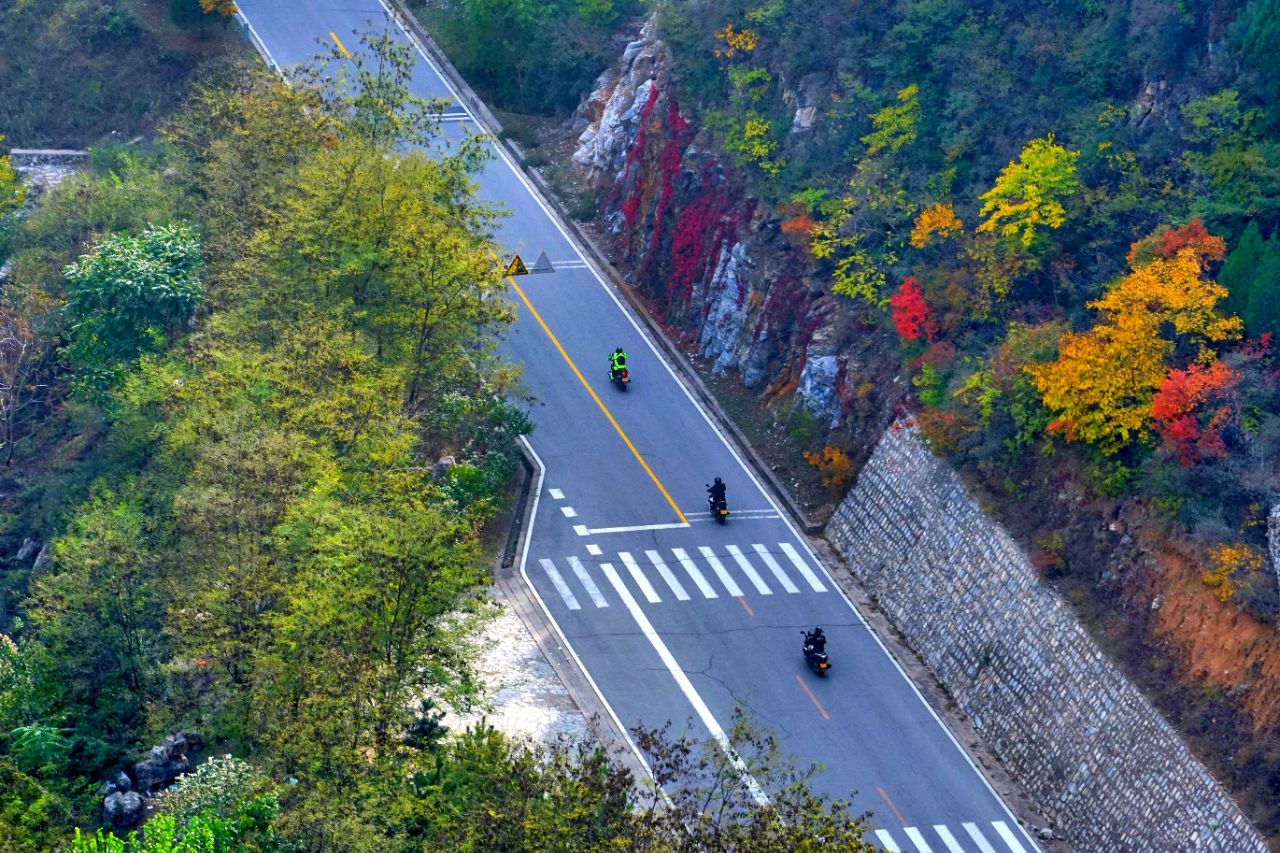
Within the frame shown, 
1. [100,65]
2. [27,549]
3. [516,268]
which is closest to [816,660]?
[516,268]

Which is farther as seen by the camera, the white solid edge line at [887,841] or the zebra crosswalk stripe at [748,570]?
the zebra crosswalk stripe at [748,570]

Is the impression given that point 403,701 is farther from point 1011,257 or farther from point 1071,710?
point 1011,257

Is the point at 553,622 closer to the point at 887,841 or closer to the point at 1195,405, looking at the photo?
the point at 887,841

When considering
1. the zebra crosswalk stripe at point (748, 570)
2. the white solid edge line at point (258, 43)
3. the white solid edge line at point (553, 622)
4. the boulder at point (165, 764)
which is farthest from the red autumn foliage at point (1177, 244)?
the white solid edge line at point (258, 43)

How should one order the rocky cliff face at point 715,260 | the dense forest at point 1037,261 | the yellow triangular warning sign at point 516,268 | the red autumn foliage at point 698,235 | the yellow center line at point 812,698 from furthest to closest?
the red autumn foliage at point 698,235 < the yellow triangular warning sign at point 516,268 < the rocky cliff face at point 715,260 < the yellow center line at point 812,698 < the dense forest at point 1037,261

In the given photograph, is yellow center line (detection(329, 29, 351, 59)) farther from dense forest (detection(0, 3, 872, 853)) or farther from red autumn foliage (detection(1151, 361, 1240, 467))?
red autumn foliage (detection(1151, 361, 1240, 467))

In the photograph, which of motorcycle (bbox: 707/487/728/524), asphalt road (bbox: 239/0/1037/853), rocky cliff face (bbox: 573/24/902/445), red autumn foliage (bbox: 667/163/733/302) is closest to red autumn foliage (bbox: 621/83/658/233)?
rocky cliff face (bbox: 573/24/902/445)

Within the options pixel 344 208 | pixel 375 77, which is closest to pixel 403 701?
pixel 344 208

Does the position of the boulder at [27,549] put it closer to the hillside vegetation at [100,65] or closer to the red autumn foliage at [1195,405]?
the hillside vegetation at [100,65]
